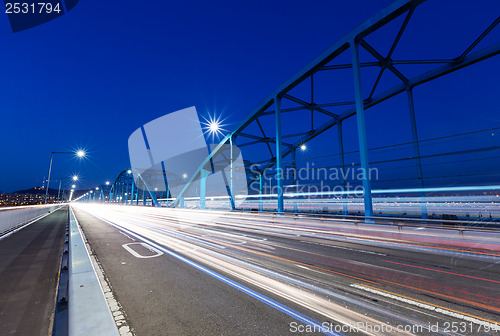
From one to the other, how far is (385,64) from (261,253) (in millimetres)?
25681

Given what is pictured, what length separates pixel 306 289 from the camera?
5.11m

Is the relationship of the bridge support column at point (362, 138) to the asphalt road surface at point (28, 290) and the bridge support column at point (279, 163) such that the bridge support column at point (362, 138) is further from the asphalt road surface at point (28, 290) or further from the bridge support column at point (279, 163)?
the asphalt road surface at point (28, 290)

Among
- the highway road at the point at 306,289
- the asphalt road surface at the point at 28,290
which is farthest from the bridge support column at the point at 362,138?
the asphalt road surface at the point at 28,290

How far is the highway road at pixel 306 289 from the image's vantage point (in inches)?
143

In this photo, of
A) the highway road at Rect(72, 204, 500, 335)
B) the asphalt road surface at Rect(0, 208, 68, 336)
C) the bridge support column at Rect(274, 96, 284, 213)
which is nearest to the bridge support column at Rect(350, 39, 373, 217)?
the highway road at Rect(72, 204, 500, 335)

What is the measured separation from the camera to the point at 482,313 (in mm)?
4047

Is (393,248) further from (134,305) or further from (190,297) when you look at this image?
(134,305)

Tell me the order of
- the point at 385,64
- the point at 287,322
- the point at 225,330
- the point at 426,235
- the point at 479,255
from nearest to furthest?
the point at 225,330, the point at 287,322, the point at 479,255, the point at 426,235, the point at 385,64

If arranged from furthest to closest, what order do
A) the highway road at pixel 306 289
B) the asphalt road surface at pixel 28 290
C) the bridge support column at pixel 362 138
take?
the bridge support column at pixel 362 138
the highway road at pixel 306 289
the asphalt road surface at pixel 28 290

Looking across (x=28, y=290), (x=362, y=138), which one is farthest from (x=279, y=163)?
(x=28, y=290)

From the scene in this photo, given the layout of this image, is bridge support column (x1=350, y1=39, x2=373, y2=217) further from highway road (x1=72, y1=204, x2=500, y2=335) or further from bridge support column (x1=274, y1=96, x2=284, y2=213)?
bridge support column (x1=274, y1=96, x2=284, y2=213)

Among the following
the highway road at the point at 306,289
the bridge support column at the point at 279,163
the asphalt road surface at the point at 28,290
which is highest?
the bridge support column at the point at 279,163

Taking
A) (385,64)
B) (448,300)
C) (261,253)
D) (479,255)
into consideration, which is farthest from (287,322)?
(385,64)

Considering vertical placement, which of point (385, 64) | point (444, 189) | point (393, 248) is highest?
point (385, 64)
